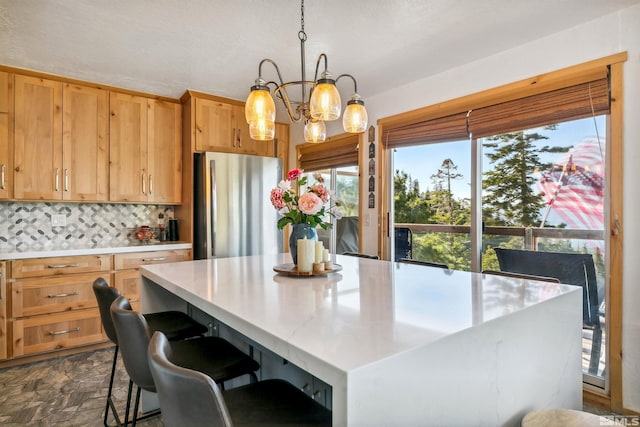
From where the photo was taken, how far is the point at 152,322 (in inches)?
75.2

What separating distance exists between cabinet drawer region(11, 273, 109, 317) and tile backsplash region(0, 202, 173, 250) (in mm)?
569

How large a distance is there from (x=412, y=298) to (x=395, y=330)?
1.27 ft

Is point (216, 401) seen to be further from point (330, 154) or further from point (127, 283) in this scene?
point (330, 154)

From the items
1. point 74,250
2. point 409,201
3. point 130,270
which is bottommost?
point 130,270

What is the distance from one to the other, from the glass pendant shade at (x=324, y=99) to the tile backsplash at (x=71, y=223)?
2.84 meters

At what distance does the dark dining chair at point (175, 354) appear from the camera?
123 centimetres

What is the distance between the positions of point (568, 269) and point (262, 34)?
2532 mm

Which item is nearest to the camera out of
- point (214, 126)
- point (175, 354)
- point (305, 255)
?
point (175, 354)

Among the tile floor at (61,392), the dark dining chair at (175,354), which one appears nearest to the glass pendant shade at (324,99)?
the dark dining chair at (175,354)

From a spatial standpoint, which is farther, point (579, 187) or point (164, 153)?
point (164, 153)

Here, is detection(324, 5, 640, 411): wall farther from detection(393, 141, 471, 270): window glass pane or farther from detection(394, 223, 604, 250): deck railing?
detection(393, 141, 471, 270): window glass pane

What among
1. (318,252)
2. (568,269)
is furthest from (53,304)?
(568,269)

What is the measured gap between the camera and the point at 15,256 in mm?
2762

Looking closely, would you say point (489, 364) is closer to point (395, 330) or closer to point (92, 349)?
point (395, 330)
